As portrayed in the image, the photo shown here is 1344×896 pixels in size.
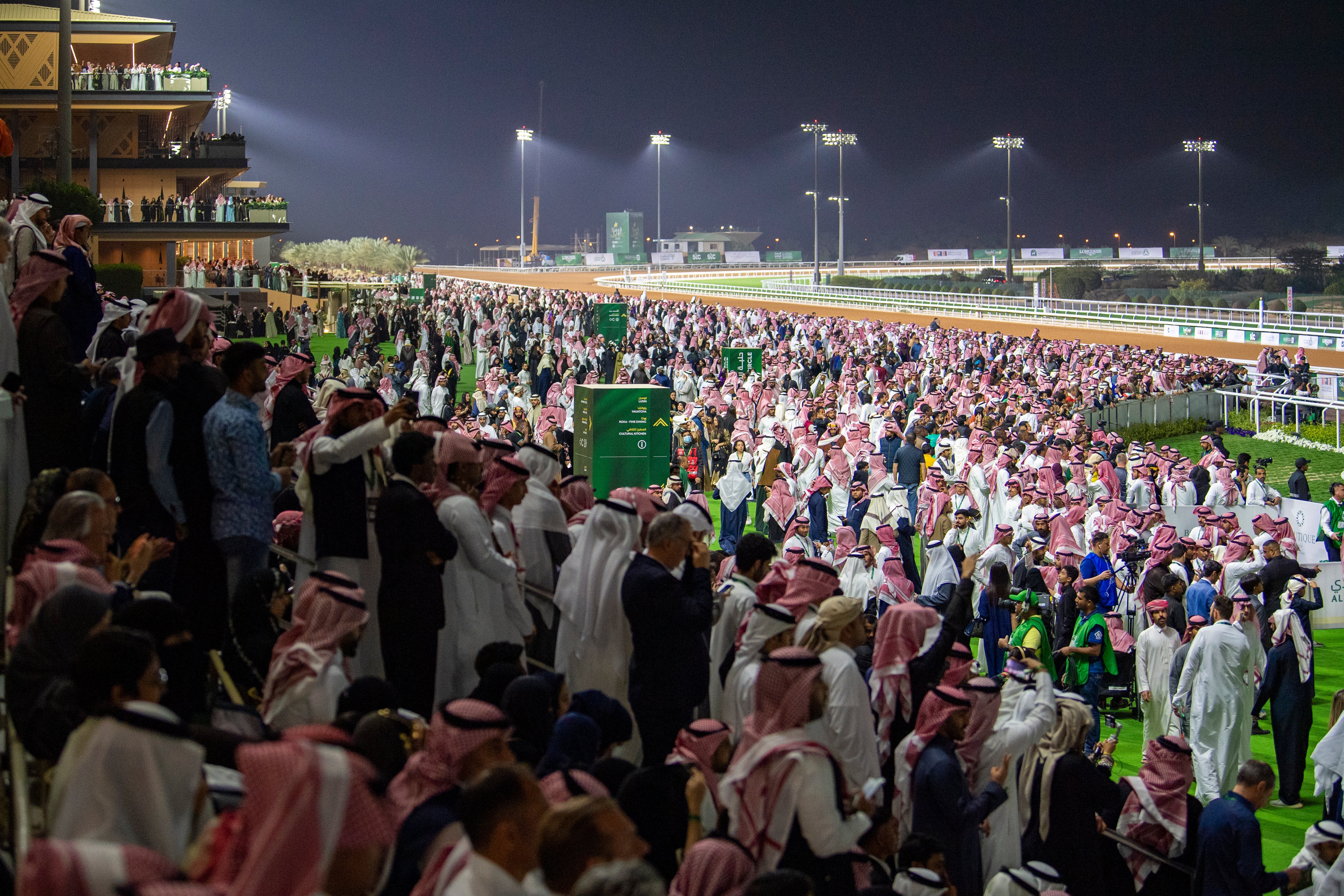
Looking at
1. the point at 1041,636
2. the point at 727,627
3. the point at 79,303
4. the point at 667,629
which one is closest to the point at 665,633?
the point at 667,629

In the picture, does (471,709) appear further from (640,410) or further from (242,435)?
(640,410)

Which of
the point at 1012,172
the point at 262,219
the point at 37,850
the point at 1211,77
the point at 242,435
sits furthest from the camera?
the point at 1012,172

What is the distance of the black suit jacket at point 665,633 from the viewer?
15.9 ft

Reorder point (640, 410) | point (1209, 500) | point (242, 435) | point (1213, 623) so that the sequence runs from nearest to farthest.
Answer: point (242, 435) → point (1213, 623) → point (640, 410) → point (1209, 500)

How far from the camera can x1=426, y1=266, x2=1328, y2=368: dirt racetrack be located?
36.8 meters

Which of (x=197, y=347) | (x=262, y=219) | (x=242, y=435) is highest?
(x=262, y=219)

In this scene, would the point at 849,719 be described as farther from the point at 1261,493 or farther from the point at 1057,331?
the point at 1057,331

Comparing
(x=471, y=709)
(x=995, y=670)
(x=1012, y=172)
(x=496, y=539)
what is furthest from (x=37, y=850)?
(x=1012, y=172)

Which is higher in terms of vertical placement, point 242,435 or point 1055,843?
point 242,435

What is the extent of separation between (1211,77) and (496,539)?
145630 mm

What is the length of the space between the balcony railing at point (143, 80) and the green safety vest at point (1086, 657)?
105ft

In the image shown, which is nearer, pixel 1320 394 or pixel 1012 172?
pixel 1320 394

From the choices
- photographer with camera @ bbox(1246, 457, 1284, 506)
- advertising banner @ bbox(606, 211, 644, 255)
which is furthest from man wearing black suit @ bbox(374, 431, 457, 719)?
advertising banner @ bbox(606, 211, 644, 255)

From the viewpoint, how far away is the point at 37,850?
93.2 inches
